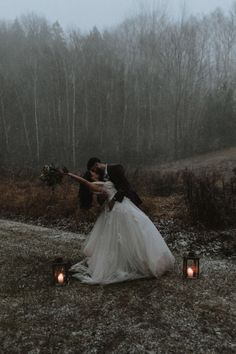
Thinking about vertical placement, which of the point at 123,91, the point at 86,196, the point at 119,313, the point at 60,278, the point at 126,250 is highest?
the point at 123,91

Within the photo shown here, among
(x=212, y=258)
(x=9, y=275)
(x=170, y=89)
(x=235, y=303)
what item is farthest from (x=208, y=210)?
(x=170, y=89)

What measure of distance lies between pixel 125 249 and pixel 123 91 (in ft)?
93.1

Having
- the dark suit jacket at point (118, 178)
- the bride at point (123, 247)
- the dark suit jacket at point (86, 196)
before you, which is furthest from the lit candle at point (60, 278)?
the dark suit jacket at point (118, 178)

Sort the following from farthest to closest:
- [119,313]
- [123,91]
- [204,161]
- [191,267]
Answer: [123,91], [204,161], [191,267], [119,313]

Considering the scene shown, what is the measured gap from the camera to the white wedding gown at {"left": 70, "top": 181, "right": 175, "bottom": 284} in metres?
5.03

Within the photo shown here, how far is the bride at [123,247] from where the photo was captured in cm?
503

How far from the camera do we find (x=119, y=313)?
14.0 feet

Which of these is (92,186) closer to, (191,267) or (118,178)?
(118,178)

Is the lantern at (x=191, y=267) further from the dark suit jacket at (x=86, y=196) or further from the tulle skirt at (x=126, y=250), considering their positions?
the dark suit jacket at (x=86, y=196)

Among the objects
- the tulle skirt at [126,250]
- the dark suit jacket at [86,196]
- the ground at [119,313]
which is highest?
the dark suit jacket at [86,196]

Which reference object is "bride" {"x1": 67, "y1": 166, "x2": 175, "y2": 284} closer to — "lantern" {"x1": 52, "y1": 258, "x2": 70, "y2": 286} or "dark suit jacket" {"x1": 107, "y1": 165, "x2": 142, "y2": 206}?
"dark suit jacket" {"x1": 107, "y1": 165, "x2": 142, "y2": 206}

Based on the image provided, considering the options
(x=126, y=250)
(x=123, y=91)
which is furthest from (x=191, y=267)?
(x=123, y=91)

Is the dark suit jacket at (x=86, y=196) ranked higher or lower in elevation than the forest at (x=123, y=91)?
lower

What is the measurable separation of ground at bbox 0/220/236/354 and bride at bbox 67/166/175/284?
0.48 ft
